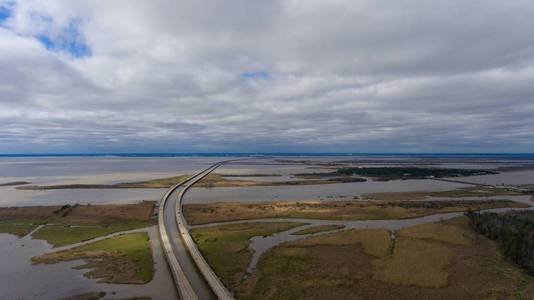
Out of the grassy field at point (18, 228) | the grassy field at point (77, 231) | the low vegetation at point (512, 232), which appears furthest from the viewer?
the grassy field at point (18, 228)

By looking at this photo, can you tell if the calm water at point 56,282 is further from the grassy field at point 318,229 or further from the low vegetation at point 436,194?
the low vegetation at point 436,194

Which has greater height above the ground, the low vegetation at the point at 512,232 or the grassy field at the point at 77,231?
the low vegetation at the point at 512,232

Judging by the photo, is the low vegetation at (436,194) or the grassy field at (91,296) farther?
the low vegetation at (436,194)

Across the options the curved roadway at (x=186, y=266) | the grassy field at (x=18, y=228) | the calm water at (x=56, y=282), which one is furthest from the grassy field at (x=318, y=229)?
the grassy field at (x=18, y=228)

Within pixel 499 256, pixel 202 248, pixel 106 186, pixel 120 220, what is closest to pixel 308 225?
pixel 202 248

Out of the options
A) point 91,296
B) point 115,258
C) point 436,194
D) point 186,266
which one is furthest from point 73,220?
point 436,194

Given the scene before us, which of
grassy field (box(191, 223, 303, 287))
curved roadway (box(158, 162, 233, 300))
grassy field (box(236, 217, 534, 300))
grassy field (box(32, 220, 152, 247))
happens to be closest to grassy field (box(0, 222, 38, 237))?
grassy field (box(32, 220, 152, 247))

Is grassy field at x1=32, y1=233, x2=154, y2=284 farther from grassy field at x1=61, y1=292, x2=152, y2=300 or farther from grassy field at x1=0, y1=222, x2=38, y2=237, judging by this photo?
grassy field at x1=0, y1=222, x2=38, y2=237
